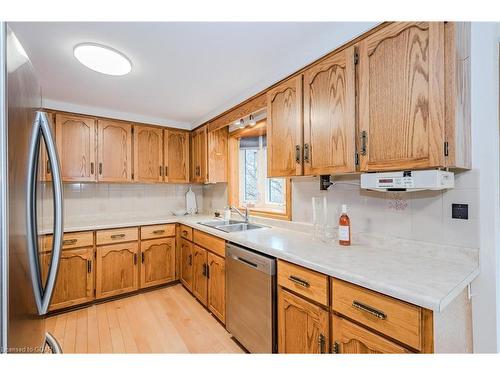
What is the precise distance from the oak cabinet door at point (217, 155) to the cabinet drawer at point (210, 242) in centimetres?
81

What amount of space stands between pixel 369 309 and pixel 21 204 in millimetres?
1344

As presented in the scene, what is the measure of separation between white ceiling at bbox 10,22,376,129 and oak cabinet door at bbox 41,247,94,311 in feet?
5.13

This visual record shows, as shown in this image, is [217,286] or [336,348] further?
[217,286]

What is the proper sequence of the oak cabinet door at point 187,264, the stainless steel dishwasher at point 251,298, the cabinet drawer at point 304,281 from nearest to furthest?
the cabinet drawer at point 304,281, the stainless steel dishwasher at point 251,298, the oak cabinet door at point 187,264

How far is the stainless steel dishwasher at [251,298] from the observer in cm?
149

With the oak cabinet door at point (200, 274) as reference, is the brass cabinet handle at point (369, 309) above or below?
above

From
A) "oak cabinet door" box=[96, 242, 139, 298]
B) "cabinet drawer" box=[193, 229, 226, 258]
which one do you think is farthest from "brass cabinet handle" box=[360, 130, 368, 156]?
"oak cabinet door" box=[96, 242, 139, 298]

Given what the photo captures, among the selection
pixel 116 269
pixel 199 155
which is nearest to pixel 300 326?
pixel 116 269

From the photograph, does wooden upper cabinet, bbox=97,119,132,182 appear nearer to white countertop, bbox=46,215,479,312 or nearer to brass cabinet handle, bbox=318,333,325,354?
white countertop, bbox=46,215,479,312

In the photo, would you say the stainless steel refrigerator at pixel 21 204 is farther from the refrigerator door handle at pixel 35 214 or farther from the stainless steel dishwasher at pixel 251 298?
the stainless steel dishwasher at pixel 251 298

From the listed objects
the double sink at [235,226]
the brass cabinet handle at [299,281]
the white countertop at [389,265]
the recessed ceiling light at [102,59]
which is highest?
the recessed ceiling light at [102,59]

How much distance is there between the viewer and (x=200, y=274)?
2.39 metres

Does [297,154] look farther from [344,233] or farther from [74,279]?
[74,279]

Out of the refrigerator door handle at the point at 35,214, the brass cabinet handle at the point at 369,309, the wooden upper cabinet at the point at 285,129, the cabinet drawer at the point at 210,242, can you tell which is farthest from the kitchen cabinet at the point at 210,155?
the brass cabinet handle at the point at 369,309
